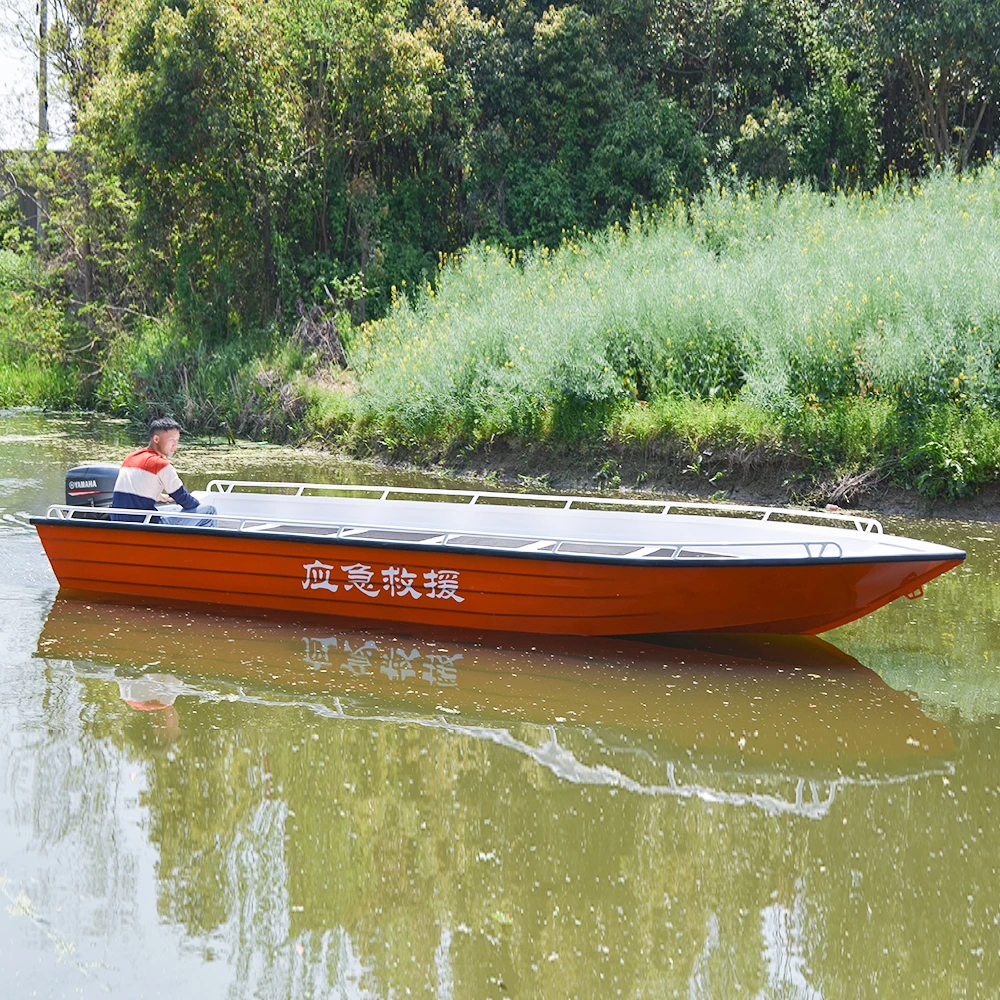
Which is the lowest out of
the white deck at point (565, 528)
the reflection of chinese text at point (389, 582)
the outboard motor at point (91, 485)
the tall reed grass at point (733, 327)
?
the reflection of chinese text at point (389, 582)

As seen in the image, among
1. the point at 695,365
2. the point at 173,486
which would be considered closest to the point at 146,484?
the point at 173,486

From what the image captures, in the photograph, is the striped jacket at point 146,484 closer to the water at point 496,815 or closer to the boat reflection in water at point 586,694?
the boat reflection in water at point 586,694

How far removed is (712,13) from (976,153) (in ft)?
18.4

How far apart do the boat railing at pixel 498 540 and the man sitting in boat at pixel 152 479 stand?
9 cm

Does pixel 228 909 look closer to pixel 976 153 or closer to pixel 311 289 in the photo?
pixel 311 289

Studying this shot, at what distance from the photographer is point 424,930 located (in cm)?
404

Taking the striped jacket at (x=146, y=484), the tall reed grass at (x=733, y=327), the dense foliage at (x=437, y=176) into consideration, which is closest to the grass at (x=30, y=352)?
the dense foliage at (x=437, y=176)

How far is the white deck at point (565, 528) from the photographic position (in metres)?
7.16

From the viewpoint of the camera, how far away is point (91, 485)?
354 inches

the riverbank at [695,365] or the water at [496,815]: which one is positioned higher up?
the riverbank at [695,365]

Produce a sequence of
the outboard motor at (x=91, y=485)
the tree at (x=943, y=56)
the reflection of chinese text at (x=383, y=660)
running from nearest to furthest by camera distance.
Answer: the reflection of chinese text at (x=383, y=660), the outboard motor at (x=91, y=485), the tree at (x=943, y=56)

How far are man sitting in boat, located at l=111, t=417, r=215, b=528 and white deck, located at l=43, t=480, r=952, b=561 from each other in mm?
145

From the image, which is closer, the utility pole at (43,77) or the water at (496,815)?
the water at (496,815)

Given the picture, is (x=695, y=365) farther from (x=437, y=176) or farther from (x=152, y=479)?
(x=437, y=176)
